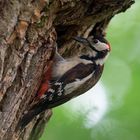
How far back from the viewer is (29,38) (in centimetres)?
409

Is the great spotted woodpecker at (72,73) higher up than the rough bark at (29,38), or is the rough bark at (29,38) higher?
the rough bark at (29,38)

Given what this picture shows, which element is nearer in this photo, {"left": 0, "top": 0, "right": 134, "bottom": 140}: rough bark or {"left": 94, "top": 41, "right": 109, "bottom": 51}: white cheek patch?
{"left": 0, "top": 0, "right": 134, "bottom": 140}: rough bark

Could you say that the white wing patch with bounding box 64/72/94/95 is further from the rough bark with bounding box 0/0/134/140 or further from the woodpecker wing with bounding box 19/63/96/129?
the rough bark with bounding box 0/0/134/140

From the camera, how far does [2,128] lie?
13.4 ft

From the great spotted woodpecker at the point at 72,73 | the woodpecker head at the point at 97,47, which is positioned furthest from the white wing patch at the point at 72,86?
the woodpecker head at the point at 97,47

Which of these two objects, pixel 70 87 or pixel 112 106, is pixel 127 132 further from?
pixel 70 87

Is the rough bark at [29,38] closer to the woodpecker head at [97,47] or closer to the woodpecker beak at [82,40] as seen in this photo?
the woodpecker beak at [82,40]

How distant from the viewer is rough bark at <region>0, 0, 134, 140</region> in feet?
12.9

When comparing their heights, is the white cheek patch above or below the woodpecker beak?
below

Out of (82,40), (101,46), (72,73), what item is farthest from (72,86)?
(101,46)

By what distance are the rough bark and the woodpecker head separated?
317 millimetres

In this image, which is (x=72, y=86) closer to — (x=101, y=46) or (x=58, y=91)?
(x=58, y=91)

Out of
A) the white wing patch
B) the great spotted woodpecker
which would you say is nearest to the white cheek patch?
the great spotted woodpecker

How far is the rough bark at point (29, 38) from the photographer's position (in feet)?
12.9
